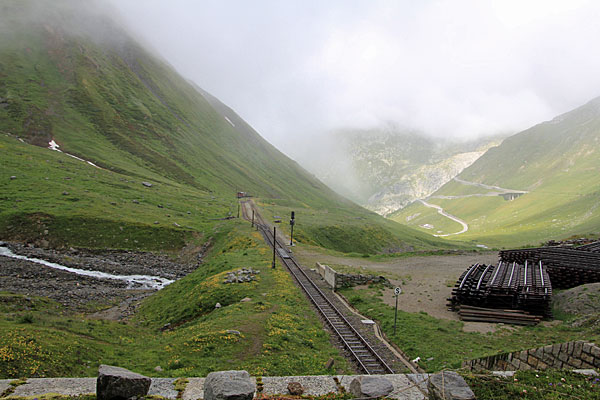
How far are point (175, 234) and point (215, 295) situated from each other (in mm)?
32774

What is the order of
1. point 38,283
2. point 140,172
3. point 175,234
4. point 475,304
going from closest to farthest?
1. point 475,304
2. point 38,283
3. point 175,234
4. point 140,172

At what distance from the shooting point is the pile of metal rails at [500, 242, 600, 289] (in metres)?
33.4

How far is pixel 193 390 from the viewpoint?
1015 centimetres

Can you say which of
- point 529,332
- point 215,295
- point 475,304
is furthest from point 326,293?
point 529,332

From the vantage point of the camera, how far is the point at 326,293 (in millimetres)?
33281

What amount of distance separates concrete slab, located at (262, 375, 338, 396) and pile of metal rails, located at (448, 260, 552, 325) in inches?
794

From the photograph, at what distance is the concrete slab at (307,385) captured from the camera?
10102 mm

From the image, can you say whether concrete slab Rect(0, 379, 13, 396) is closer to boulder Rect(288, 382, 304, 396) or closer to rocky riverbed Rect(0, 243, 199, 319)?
boulder Rect(288, 382, 304, 396)

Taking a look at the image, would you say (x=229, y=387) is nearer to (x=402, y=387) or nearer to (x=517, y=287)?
(x=402, y=387)

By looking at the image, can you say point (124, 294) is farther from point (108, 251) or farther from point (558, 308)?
point (558, 308)

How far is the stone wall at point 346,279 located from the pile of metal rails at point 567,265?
1800 cm

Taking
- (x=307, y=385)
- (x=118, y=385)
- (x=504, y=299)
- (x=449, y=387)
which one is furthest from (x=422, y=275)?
(x=118, y=385)

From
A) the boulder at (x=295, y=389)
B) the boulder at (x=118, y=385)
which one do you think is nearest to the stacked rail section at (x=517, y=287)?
the boulder at (x=295, y=389)

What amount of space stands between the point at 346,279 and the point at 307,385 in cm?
2619
